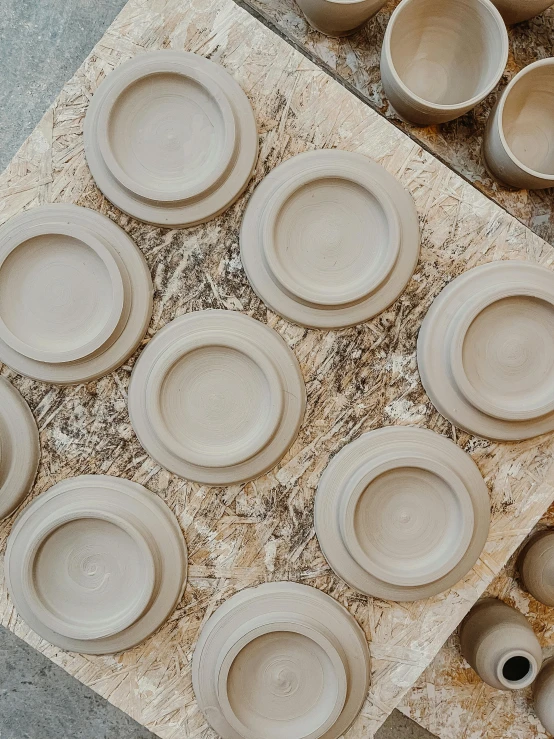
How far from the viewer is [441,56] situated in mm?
1741

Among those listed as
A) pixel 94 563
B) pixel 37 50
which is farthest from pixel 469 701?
pixel 37 50

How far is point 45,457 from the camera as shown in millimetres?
1487

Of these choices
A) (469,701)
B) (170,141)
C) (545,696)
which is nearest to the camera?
(170,141)

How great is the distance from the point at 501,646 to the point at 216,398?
107 centimetres

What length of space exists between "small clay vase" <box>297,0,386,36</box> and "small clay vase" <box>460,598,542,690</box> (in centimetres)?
179

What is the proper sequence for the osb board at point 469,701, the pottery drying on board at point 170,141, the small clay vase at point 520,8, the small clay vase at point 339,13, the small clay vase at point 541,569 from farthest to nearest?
the osb board at point 469,701, the small clay vase at point 541,569, the small clay vase at point 520,8, the small clay vase at point 339,13, the pottery drying on board at point 170,141

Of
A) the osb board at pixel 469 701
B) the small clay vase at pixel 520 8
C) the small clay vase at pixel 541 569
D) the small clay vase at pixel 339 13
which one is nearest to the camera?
the small clay vase at pixel 339 13

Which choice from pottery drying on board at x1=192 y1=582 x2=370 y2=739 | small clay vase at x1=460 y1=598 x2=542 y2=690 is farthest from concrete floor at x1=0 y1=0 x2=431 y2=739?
small clay vase at x1=460 y1=598 x2=542 y2=690

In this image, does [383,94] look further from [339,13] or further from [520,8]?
[520,8]

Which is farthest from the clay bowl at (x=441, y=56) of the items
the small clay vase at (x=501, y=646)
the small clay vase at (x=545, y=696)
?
the small clay vase at (x=545, y=696)

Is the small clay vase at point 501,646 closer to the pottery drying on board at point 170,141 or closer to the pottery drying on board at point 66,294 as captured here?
the pottery drying on board at point 66,294

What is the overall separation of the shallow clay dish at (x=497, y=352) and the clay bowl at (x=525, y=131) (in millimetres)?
386

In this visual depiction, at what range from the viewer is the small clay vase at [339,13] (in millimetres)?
1537

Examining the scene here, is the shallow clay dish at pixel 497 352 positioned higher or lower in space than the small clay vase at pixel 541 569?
higher
